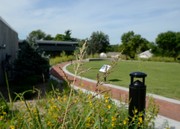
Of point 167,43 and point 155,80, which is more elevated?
point 167,43

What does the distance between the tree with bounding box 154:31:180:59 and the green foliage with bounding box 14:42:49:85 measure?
5849 centimetres

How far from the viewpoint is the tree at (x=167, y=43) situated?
71875mm

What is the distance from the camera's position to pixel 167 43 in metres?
73.9

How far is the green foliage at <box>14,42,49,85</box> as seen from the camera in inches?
563

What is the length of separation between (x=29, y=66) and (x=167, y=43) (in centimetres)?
6364

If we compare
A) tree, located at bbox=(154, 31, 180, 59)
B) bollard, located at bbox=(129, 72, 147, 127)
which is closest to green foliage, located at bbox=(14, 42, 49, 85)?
bollard, located at bbox=(129, 72, 147, 127)

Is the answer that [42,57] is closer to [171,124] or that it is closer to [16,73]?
[16,73]

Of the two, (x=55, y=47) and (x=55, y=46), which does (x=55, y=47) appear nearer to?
(x=55, y=47)

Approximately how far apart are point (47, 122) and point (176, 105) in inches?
260

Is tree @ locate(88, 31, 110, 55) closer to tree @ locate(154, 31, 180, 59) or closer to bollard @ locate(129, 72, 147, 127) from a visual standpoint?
tree @ locate(154, 31, 180, 59)

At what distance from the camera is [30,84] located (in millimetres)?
13641

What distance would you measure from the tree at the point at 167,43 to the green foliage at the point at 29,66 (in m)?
58.5

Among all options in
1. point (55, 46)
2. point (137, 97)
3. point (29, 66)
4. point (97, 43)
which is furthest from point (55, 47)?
point (137, 97)

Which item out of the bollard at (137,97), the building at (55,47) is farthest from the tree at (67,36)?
the bollard at (137,97)
